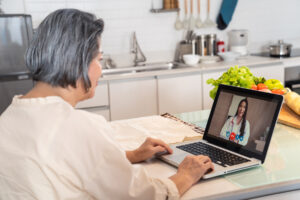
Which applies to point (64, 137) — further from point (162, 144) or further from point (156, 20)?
point (156, 20)

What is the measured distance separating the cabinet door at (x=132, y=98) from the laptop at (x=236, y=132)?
1842 millimetres

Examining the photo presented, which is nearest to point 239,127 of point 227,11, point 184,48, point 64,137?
point 64,137

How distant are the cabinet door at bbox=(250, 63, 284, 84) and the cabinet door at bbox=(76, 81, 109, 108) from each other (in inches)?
57.8

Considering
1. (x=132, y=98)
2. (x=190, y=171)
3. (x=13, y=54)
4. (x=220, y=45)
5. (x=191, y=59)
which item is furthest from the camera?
(x=220, y=45)

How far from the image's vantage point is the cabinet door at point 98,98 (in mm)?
3455

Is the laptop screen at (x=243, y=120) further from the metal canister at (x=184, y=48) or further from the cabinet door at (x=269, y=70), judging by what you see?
the metal canister at (x=184, y=48)

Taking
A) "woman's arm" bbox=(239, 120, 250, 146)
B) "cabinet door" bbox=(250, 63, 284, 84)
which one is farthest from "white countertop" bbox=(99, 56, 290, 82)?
"woman's arm" bbox=(239, 120, 250, 146)

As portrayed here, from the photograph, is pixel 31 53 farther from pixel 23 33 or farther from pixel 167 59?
pixel 167 59

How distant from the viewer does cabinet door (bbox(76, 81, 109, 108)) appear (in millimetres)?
3455

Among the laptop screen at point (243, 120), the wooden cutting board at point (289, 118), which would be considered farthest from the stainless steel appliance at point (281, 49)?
the laptop screen at point (243, 120)

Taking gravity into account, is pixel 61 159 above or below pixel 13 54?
below

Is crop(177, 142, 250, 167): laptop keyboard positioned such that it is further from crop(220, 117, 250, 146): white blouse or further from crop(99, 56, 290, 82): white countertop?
crop(99, 56, 290, 82): white countertop

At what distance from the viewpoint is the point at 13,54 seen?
317 centimetres

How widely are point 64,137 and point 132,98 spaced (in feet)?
7.96
